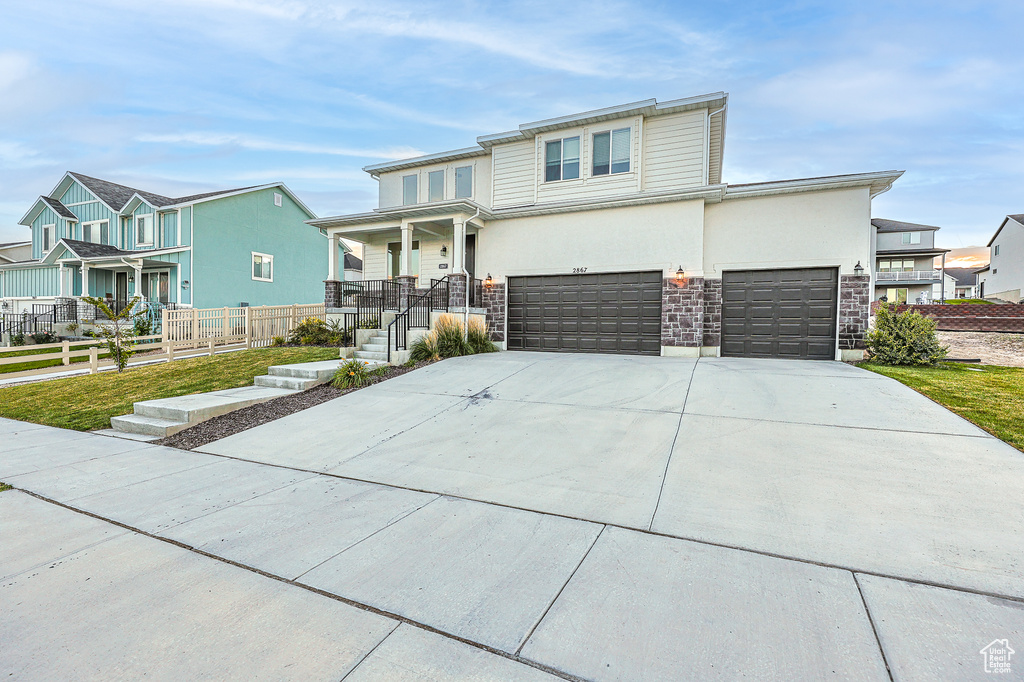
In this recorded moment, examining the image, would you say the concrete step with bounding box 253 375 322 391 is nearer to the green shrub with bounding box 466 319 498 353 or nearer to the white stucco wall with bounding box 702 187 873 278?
the green shrub with bounding box 466 319 498 353

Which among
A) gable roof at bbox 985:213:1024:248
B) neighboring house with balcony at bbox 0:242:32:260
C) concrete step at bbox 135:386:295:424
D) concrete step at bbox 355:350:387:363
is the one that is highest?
gable roof at bbox 985:213:1024:248

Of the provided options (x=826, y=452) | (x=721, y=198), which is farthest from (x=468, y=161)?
(x=826, y=452)

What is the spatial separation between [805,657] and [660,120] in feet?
44.7

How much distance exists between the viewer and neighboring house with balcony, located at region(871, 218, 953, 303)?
116 feet

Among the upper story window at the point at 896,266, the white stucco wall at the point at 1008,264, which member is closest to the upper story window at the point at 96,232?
the upper story window at the point at 896,266

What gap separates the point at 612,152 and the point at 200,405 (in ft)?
39.3

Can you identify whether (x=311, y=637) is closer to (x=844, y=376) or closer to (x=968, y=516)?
(x=968, y=516)

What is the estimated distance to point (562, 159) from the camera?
13.6 m

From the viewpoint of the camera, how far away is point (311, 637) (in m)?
2.24

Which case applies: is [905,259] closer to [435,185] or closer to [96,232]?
[435,185]

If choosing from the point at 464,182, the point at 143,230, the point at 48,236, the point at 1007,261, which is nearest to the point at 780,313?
the point at 464,182

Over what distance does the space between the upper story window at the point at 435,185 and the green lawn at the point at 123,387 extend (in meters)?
7.00

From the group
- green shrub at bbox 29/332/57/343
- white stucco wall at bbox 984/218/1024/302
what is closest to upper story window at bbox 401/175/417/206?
green shrub at bbox 29/332/57/343

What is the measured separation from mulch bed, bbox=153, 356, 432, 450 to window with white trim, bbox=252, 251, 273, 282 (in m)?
17.7
